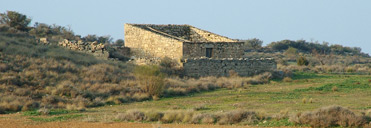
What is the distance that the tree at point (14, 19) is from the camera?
1426 inches

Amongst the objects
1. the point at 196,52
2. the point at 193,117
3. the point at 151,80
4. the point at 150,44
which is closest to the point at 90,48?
the point at 150,44

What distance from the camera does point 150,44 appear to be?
100 ft

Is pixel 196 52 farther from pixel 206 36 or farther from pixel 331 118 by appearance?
pixel 331 118

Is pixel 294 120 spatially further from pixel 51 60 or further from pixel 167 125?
pixel 51 60

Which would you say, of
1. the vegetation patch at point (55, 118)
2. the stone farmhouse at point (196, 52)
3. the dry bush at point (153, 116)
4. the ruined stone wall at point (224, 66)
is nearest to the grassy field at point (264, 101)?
the vegetation patch at point (55, 118)

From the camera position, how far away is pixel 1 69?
23109mm

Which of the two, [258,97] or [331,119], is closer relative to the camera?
[331,119]

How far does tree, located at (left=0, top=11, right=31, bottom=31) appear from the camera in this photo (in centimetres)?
3622

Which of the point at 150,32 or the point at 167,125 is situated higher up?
the point at 150,32

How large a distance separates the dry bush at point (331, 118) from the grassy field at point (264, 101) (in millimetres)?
529

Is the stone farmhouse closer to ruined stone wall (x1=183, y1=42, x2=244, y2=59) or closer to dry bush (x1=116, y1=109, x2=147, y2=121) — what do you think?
ruined stone wall (x1=183, y1=42, x2=244, y2=59)

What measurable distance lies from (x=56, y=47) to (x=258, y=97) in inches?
489

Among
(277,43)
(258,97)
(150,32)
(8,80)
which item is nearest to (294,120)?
(258,97)

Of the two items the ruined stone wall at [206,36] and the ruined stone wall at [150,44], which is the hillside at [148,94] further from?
the ruined stone wall at [206,36]
